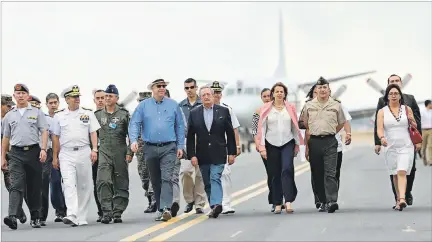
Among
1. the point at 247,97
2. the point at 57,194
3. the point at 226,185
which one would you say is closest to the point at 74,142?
the point at 57,194

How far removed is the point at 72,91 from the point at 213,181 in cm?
236

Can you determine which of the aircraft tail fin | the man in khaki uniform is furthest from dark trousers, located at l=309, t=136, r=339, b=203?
the aircraft tail fin

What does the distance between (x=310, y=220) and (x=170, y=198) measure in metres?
2.08

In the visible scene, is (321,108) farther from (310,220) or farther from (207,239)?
(207,239)

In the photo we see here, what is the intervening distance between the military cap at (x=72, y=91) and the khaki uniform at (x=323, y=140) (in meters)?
3.42

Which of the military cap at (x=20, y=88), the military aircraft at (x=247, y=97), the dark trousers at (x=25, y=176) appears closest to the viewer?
the military cap at (x=20, y=88)

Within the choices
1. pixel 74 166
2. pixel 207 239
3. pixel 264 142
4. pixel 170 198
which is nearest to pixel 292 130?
pixel 264 142

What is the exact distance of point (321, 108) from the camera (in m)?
17.6

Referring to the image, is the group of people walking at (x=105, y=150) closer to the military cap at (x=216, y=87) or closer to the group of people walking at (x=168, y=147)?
the group of people walking at (x=168, y=147)

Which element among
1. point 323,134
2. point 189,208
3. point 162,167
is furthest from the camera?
point 189,208

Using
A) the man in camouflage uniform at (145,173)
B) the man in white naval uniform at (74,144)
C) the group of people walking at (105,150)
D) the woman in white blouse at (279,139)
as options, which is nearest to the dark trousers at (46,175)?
the group of people walking at (105,150)

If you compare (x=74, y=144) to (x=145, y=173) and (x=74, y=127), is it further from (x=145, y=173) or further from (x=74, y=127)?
(x=145, y=173)

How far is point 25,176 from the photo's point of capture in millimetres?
16359

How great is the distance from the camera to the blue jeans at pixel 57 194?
57.5 feet
